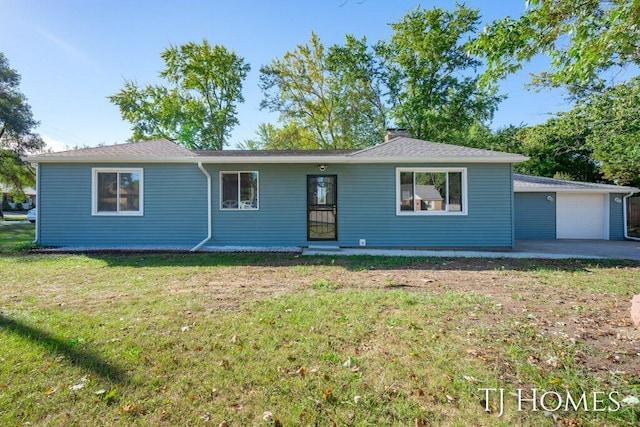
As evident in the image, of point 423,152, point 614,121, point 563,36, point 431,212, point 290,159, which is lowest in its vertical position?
point 431,212

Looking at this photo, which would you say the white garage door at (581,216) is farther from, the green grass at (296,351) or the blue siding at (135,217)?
the blue siding at (135,217)

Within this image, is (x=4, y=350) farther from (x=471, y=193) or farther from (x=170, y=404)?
(x=471, y=193)

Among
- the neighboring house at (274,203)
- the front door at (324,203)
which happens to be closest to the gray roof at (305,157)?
the neighboring house at (274,203)

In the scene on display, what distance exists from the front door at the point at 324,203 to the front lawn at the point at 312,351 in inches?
158

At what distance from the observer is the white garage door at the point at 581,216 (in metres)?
12.0

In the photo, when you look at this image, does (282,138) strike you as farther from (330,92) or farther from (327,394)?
(327,394)

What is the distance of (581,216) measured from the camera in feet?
39.9

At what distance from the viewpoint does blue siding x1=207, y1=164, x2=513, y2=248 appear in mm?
8984

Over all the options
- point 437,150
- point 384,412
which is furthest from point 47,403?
point 437,150

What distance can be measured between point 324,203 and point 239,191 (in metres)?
2.58

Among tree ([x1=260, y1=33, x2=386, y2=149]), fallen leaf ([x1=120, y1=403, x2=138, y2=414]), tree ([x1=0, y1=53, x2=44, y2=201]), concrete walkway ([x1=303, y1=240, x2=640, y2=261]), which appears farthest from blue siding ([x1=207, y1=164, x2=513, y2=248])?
tree ([x1=0, y1=53, x2=44, y2=201])

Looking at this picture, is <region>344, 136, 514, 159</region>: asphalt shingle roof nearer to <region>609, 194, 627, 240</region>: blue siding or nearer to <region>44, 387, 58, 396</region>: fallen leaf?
<region>609, 194, 627, 240</region>: blue siding

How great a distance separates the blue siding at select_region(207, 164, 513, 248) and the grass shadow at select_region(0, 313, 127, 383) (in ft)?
19.4

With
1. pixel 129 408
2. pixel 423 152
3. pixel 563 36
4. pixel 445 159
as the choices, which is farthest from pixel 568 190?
pixel 129 408
